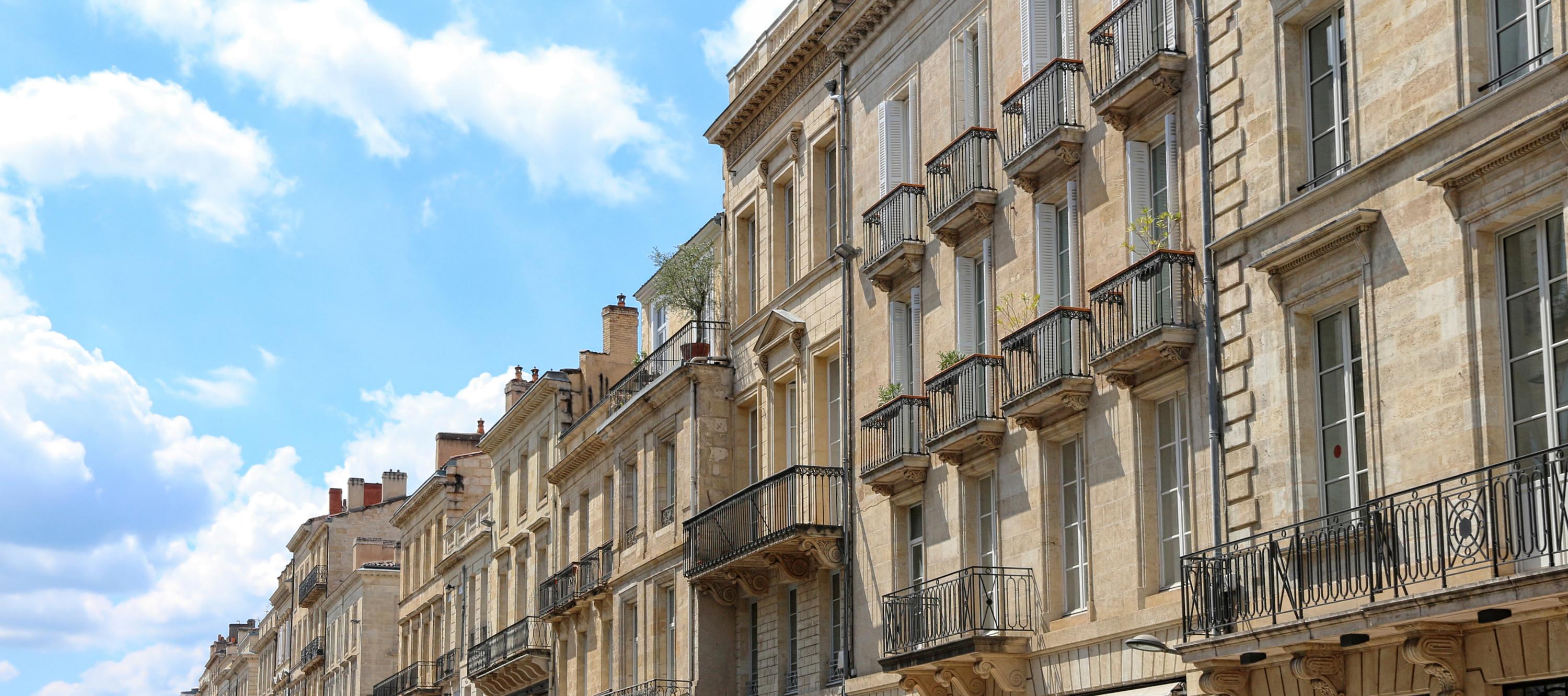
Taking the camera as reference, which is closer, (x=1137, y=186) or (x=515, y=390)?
(x=1137, y=186)

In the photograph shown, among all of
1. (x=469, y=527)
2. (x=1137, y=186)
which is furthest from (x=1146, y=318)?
(x=469, y=527)

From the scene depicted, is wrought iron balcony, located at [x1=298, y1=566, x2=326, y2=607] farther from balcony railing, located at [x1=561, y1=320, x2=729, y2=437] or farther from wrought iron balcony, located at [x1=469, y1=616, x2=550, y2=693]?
balcony railing, located at [x1=561, y1=320, x2=729, y2=437]

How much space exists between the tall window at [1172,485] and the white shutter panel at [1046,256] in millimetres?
2626

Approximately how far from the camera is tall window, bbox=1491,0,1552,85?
1516 cm

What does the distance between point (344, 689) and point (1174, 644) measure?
55319 millimetres

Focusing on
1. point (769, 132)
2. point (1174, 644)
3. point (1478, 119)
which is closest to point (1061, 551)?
point (1174, 644)

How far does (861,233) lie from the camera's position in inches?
1096

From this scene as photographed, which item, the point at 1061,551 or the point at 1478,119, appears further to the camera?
the point at 1061,551

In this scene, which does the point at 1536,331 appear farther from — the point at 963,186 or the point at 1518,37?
the point at 963,186

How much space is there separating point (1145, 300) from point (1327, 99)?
2.96 m

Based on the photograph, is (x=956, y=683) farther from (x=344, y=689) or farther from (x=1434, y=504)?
(x=344, y=689)

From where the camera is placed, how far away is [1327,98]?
17.7 m

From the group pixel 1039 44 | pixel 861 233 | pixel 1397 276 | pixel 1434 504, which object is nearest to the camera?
pixel 1434 504

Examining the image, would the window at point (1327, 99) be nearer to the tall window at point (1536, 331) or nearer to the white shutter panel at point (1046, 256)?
the tall window at point (1536, 331)
